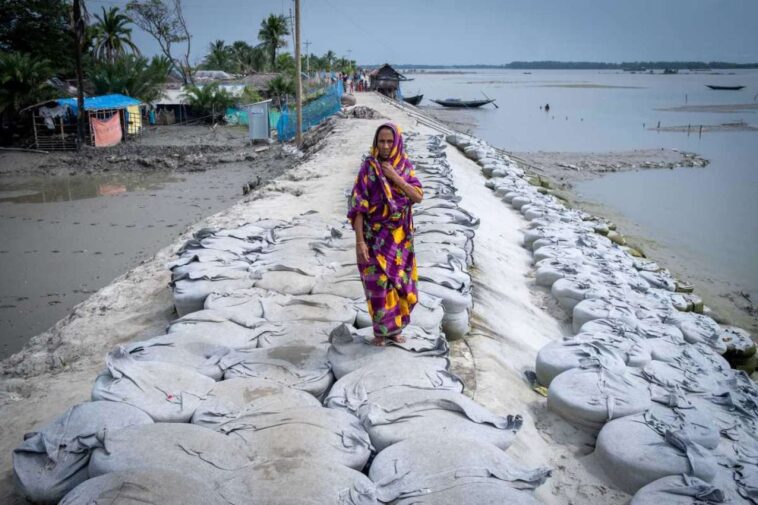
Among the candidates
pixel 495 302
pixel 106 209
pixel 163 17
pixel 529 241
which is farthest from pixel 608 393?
pixel 163 17

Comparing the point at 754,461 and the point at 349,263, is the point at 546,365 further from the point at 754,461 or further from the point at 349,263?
the point at 349,263

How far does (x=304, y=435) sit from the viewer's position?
217 cm

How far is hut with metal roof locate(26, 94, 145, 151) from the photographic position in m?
17.7

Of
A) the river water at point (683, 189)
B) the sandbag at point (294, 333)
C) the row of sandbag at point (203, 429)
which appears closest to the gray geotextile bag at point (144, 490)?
the row of sandbag at point (203, 429)

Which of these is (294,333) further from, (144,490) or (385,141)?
(144,490)

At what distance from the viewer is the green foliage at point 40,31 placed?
67.6 feet

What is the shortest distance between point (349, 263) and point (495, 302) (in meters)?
1.46

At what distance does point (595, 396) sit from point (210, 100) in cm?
2419

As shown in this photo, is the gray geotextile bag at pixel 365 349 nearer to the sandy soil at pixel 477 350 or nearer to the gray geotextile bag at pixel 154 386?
the sandy soil at pixel 477 350

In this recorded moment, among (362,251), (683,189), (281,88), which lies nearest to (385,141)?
(362,251)

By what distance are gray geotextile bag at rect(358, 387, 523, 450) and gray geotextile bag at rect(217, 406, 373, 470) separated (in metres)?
0.10

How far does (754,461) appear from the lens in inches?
109

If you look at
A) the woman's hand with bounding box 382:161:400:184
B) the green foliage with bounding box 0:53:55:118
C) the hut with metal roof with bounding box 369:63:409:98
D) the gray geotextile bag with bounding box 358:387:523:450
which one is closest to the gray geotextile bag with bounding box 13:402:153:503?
the gray geotextile bag with bounding box 358:387:523:450

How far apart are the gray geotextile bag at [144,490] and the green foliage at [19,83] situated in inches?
757
